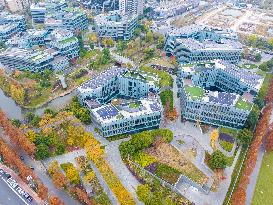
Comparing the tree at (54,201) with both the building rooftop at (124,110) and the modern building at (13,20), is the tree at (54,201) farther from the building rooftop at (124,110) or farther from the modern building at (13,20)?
the modern building at (13,20)

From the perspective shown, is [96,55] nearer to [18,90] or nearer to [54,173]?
[18,90]

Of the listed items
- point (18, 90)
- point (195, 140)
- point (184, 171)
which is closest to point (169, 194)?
point (184, 171)

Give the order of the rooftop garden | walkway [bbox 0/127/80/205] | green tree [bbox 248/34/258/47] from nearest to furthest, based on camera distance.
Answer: walkway [bbox 0/127/80/205], the rooftop garden, green tree [bbox 248/34/258/47]

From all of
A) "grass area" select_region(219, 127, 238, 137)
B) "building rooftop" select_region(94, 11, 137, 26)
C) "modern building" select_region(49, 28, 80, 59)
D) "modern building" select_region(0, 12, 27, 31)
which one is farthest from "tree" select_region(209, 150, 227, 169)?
"modern building" select_region(0, 12, 27, 31)

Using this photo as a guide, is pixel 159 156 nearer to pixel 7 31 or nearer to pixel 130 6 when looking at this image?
pixel 7 31

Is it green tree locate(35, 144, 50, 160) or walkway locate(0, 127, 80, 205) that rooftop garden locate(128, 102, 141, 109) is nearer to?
green tree locate(35, 144, 50, 160)

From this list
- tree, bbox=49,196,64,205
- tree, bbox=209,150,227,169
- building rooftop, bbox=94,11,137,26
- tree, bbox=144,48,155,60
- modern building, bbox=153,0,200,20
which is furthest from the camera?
modern building, bbox=153,0,200,20
